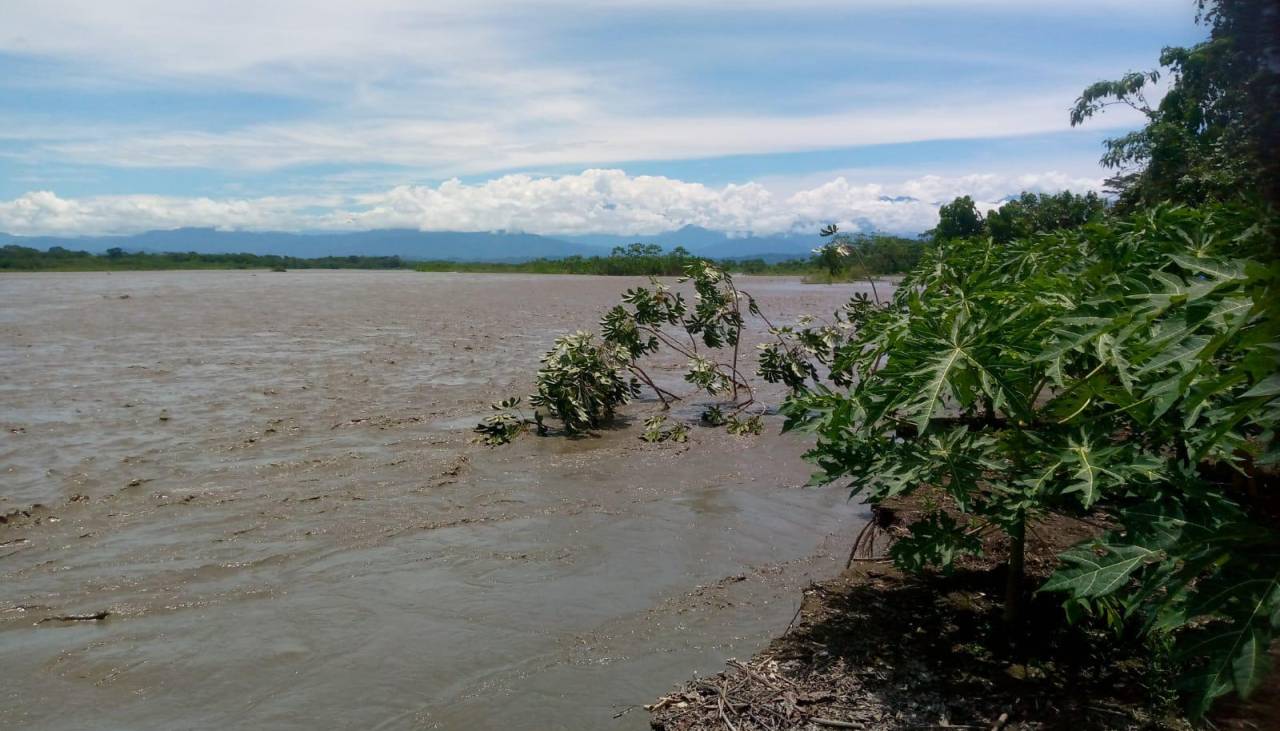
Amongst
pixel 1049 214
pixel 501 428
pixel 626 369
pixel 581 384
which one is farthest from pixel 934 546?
pixel 1049 214

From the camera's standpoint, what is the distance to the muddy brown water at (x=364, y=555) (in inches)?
177

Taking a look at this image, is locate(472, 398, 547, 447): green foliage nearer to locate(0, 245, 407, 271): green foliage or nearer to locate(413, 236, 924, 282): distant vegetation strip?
locate(413, 236, 924, 282): distant vegetation strip

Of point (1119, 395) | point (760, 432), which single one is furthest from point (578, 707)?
point (760, 432)

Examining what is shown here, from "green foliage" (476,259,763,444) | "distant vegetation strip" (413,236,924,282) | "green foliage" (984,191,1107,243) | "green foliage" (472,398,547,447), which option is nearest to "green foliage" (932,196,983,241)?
"green foliage" (984,191,1107,243)

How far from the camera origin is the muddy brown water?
449 centimetres

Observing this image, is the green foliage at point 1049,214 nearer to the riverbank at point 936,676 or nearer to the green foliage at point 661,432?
the green foliage at point 661,432

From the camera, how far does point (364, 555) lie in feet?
20.8

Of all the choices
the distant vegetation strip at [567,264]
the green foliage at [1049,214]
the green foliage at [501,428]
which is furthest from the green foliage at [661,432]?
the distant vegetation strip at [567,264]

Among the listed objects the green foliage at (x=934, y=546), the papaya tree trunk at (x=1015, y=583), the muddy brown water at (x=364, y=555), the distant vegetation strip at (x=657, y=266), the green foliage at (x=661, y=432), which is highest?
the distant vegetation strip at (x=657, y=266)

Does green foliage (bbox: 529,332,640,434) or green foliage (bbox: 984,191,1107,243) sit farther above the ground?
green foliage (bbox: 984,191,1107,243)

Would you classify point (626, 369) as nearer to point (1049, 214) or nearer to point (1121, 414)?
point (1121, 414)

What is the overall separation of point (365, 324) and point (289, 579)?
16.5 metres

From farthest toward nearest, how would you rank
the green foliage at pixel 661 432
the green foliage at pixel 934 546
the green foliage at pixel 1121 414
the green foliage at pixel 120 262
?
the green foliage at pixel 120 262 → the green foliage at pixel 661 432 → the green foliage at pixel 934 546 → the green foliage at pixel 1121 414

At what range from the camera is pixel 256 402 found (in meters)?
11.3
